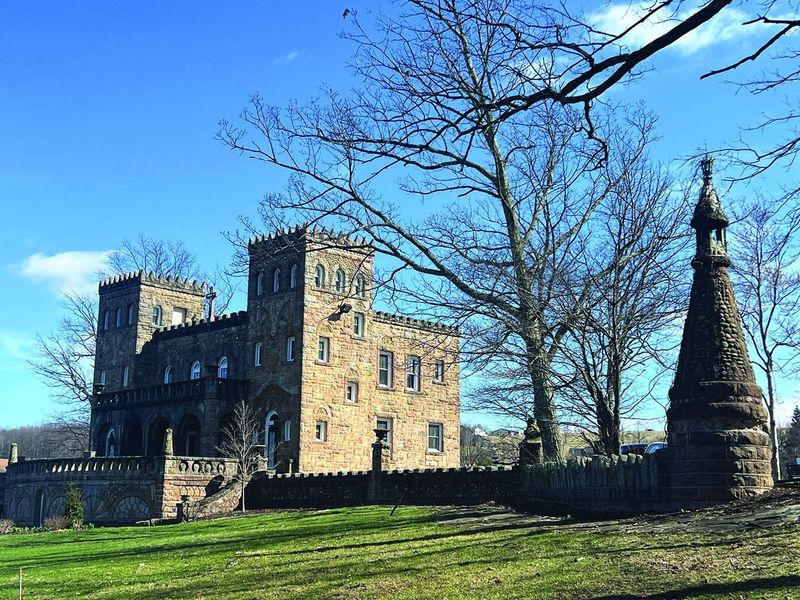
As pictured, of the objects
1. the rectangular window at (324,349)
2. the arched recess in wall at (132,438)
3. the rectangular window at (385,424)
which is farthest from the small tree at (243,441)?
the arched recess in wall at (132,438)

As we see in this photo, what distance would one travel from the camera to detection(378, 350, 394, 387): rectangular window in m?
46.2

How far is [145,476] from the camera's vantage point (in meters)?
37.1

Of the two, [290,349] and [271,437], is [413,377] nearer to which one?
[290,349]

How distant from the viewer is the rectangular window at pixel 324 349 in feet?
139

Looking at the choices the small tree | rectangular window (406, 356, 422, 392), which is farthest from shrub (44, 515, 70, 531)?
rectangular window (406, 356, 422, 392)

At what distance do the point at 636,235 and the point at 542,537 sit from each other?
971 cm

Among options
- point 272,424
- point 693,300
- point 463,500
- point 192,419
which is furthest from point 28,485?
point 693,300

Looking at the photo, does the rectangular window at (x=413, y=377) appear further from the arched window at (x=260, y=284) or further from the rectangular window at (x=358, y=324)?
the arched window at (x=260, y=284)

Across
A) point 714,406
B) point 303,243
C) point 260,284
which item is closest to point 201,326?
point 260,284

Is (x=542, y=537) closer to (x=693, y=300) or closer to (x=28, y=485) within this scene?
(x=693, y=300)

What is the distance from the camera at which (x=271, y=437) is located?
139 feet

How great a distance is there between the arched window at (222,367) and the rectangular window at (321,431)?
279 inches

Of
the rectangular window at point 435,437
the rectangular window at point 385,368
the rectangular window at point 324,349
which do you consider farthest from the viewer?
the rectangular window at point 435,437

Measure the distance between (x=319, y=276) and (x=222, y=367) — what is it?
27.4 ft
